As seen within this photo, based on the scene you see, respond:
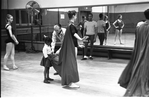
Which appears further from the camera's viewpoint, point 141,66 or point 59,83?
point 59,83

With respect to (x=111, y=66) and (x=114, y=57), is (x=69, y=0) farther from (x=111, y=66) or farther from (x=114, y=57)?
(x=111, y=66)

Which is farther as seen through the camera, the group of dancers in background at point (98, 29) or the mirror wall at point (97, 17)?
the group of dancers in background at point (98, 29)

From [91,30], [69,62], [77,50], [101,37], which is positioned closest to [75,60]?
[69,62]

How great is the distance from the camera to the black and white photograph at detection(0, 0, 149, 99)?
3508 mm

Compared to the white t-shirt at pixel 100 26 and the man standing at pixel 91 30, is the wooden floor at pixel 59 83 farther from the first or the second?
the white t-shirt at pixel 100 26

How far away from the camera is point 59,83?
4.91 meters

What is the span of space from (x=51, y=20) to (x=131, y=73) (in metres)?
7.18

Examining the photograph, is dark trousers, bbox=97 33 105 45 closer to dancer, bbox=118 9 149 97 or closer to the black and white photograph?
the black and white photograph

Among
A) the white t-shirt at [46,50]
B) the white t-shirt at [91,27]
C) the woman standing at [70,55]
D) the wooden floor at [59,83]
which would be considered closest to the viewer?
the wooden floor at [59,83]

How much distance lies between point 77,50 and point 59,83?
13.1 feet

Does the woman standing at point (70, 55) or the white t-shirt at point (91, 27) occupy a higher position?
the white t-shirt at point (91, 27)

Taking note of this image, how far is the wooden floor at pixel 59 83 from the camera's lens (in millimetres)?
4102

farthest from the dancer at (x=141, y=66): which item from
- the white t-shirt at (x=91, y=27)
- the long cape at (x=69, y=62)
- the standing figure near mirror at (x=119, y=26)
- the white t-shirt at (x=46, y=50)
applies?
the standing figure near mirror at (x=119, y=26)

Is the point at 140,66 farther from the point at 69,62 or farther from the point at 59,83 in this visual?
the point at 59,83
